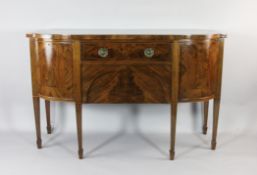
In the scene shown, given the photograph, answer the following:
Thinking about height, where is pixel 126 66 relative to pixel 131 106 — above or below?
above

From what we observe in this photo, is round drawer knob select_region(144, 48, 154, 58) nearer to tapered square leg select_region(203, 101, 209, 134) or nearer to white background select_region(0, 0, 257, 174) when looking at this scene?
white background select_region(0, 0, 257, 174)

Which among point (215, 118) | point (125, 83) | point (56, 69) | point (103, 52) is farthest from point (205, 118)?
point (56, 69)

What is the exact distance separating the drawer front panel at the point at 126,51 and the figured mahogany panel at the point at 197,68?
0.39ft

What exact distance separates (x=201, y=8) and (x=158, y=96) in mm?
843

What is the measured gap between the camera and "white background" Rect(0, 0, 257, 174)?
2438 millimetres

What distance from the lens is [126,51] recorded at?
6.46ft

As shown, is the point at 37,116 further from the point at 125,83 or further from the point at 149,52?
the point at 149,52

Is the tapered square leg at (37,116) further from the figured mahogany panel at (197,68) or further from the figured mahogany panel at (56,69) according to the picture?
the figured mahogany panel at (197,68)

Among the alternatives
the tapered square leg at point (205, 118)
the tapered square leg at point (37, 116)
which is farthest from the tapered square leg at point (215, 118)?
the tapered square leg at point (37, 116)

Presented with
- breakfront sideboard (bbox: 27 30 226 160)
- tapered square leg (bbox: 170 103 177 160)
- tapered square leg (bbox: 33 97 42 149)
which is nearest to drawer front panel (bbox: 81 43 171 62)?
breakfront sideboard (bbox: 27 30 226 160)

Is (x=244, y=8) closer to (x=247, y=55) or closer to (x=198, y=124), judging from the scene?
(x=247, y=55)

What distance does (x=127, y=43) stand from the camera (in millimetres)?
1960

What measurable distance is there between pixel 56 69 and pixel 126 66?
0.43 m

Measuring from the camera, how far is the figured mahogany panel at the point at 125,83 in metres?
1.99
